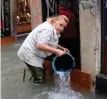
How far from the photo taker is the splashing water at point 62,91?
4.73m

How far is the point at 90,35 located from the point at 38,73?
112cm

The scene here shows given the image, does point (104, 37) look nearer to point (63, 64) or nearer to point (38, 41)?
point (63, 64)

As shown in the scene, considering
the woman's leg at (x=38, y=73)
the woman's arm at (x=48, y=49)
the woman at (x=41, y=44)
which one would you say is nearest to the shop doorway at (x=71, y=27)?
the woman at (x=41, y=44)

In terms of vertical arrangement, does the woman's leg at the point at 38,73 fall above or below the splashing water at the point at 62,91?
above

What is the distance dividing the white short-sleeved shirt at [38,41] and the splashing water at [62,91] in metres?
0.48

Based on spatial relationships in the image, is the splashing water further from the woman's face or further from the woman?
the woman's face

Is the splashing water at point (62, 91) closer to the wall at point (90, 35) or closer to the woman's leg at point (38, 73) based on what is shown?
the woman's leg at point (38, 73)

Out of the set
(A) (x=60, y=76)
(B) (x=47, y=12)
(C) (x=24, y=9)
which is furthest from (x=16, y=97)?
(C) (x=24, y=9)

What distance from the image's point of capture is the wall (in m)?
4.77

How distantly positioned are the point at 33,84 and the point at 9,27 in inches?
208

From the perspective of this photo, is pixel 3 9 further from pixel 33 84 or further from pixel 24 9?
pixel 33 84

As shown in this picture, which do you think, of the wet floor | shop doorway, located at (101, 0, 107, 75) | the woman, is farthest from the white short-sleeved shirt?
shop doorway, located at (101, 0, 107, 75)

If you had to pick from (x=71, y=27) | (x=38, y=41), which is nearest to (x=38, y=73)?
(x=38, y=41)

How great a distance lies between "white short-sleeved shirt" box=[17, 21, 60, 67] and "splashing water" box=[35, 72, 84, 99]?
0.48 metres
